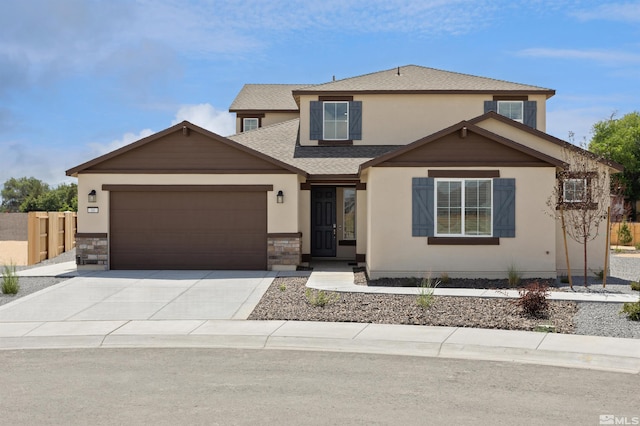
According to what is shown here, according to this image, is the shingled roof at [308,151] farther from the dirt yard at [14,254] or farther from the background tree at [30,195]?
the background tree at [30,195]

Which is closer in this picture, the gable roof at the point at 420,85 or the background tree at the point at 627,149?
the gable roof at the point at 420,85

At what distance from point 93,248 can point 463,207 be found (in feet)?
35.8

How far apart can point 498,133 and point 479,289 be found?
207 inches

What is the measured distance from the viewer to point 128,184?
19.0 metres

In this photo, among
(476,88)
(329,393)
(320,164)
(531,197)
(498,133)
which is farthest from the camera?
(476,88)

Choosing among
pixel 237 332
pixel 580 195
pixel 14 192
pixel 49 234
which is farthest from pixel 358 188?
pixel 14 192

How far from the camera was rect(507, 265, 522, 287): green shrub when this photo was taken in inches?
623

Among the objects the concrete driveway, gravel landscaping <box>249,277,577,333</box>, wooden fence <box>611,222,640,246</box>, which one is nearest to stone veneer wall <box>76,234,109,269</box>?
the concrete driveway

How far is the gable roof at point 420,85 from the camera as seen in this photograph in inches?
888

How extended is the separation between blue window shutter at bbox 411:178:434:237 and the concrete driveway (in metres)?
4.25

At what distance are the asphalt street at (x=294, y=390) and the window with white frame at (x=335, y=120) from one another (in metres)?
14.2

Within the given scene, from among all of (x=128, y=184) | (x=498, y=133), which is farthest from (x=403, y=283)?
(x=128, y=184)

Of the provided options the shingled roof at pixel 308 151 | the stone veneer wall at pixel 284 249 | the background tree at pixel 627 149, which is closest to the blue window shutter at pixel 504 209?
the shingled roof at pixel 308 151

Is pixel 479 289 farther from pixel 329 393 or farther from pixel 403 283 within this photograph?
pixel 329 393
